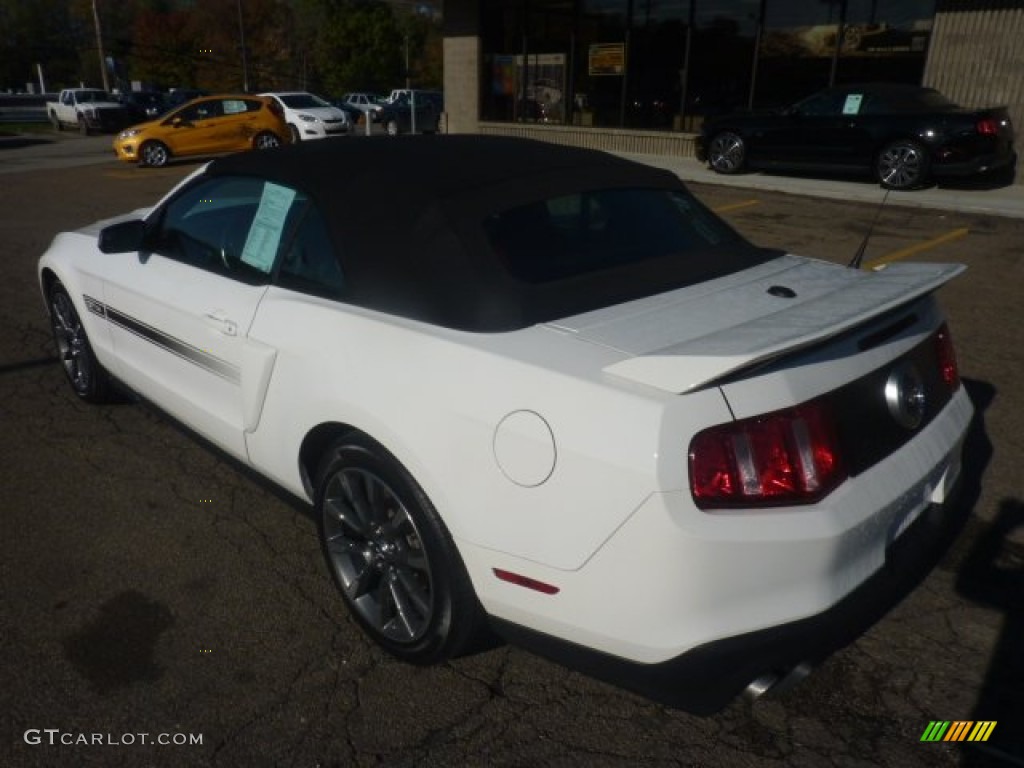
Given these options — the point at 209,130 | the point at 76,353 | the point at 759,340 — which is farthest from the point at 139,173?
the point at 759,340

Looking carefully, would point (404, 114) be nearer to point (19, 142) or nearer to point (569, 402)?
point (19, 142)

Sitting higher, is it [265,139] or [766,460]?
[766,460]

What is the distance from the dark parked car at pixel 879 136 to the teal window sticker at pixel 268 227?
11983mm

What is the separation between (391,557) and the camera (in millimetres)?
2656

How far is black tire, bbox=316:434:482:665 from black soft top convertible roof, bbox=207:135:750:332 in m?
0.52

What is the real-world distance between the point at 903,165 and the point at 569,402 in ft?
41.9

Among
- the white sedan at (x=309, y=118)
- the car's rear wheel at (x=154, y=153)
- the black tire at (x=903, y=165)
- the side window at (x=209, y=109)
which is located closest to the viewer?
the black tire at (x=903, y=165)

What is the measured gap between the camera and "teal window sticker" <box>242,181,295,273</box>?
309 centimetres

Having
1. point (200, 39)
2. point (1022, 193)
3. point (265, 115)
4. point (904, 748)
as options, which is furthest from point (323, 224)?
point (200, 39)

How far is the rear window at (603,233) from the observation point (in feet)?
8.84

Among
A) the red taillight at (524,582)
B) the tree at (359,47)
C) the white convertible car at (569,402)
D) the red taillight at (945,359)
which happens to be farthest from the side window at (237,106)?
the tree at (359,47)

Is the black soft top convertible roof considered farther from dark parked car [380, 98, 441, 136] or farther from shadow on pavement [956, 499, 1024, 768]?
dark parked car [380, 98, 441, 136]

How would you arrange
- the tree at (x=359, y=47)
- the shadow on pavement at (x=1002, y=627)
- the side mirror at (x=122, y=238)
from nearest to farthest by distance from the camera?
the shadow on pavement at (x=1002, y=627) < the side mirror at (x=122, y=238) < the tree at (x=359, y=47)

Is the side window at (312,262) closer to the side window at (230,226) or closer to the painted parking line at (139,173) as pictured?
the side window at (230,226)
